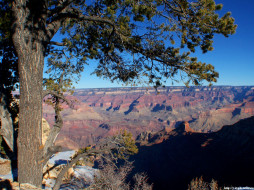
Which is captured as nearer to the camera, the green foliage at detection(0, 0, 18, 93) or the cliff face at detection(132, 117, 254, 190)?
the green foliage at detection(0, 0, 18, 93)

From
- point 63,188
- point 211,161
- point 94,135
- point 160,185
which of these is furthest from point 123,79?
point 94,135

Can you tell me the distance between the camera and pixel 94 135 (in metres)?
140

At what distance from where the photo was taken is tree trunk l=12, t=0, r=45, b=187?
122 inches

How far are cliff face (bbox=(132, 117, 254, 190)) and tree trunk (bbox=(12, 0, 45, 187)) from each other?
34873 mm

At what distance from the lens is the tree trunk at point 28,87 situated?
3.09 meters

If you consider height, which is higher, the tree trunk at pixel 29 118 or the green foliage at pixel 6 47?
the green foliage at pixel 6 47

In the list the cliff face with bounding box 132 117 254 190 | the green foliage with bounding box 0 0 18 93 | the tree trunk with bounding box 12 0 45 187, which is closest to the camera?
the tree trunk with bounding box 12 0 45 187

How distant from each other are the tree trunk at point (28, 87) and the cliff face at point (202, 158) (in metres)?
34.9

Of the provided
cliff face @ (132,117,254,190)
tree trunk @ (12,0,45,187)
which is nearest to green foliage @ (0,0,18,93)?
tree trunk @ (12,0,45,187)

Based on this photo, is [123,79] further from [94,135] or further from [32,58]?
[94,135]

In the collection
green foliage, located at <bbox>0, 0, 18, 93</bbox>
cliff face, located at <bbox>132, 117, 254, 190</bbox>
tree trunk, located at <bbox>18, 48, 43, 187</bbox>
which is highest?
green foliage, located at <bbox>0, 0, 18, 93</bbox>

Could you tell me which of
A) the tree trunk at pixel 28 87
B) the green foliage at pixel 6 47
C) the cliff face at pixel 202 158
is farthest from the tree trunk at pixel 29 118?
the cliff face at pixel 202 158

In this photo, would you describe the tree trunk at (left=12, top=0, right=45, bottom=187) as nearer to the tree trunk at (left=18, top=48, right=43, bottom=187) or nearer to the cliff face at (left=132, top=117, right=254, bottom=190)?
the tree trunk at (left=18, top=48, right=43, bottom=187)

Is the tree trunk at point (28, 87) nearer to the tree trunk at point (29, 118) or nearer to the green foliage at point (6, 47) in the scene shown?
the tree trunk at point (29, 118)
